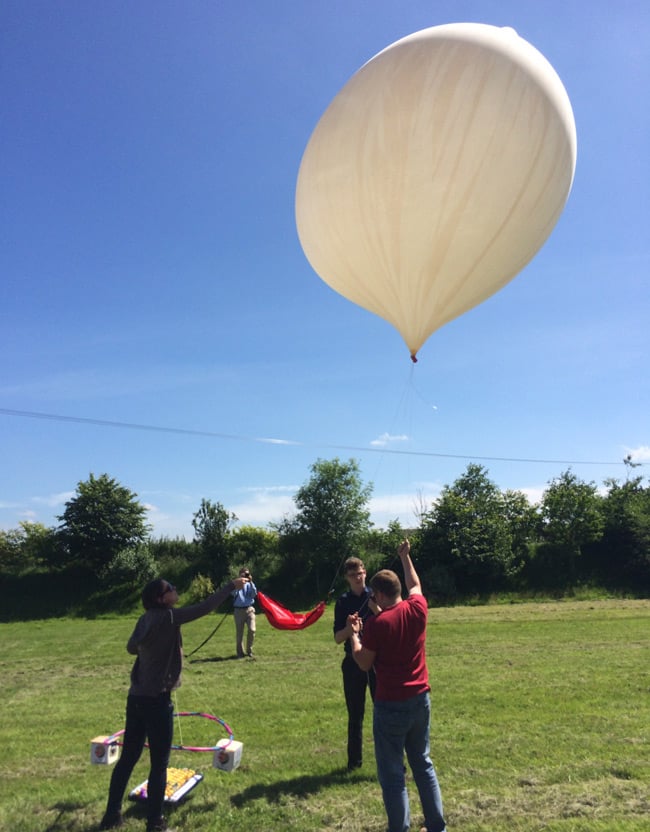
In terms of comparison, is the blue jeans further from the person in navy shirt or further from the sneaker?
the sneaker

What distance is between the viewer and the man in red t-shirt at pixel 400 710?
3.29 m

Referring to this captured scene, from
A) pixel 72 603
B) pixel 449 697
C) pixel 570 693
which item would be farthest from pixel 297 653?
pixel 72 603

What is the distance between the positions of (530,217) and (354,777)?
518cm

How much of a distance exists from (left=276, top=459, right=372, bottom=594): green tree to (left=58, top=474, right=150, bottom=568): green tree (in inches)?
282

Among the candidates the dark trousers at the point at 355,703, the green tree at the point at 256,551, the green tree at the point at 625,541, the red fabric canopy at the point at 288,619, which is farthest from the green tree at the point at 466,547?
the dark trousers at the point at 355,703

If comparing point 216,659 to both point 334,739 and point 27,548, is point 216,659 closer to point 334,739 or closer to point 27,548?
point 334,739

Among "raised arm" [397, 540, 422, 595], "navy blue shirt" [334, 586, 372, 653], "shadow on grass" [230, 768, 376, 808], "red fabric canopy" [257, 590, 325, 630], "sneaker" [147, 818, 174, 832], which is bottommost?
"shadow on grass" [230, 768, 376, 808]

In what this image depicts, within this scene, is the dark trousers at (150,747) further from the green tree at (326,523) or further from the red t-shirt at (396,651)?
the green tree at (326,523)

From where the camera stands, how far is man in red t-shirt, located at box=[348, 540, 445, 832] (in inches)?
129

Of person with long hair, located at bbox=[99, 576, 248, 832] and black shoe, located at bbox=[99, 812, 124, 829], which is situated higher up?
person with long hair, located at bbox=[99, 576, 248, 832]

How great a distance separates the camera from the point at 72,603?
70.8 feet

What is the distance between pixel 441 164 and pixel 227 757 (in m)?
5.26

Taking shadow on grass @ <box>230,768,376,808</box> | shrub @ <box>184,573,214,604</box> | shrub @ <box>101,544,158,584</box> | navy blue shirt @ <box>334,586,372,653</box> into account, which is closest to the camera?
shadow on grass @ <box>230,768,376,808</box>

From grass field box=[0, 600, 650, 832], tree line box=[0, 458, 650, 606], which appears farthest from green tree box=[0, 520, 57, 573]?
grass field box=[0, 600, 650, 832]
